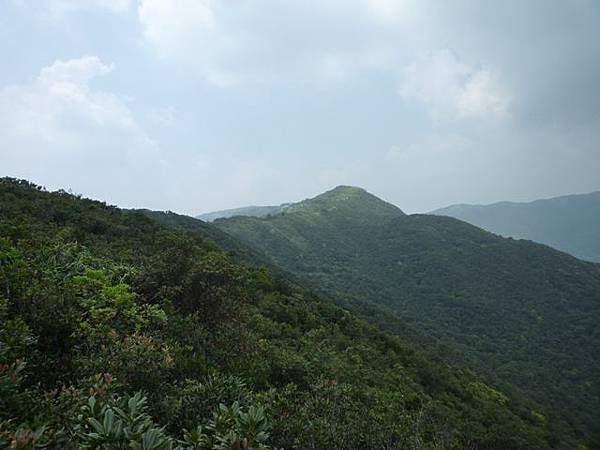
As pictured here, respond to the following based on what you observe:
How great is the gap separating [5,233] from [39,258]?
2283 mm

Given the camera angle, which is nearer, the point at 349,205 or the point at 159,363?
the point at 159,363

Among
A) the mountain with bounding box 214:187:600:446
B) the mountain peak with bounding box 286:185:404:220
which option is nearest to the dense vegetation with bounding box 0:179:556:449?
the mountain with bounding box 214:187:600:446

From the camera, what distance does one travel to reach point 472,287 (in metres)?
59.2

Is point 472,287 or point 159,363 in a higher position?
point 159,363

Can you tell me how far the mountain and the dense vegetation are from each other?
2403 centimetres

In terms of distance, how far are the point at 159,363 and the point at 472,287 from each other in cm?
6084

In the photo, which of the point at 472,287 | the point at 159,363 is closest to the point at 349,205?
the point at 472,287

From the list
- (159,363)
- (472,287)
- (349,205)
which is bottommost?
(472,287)

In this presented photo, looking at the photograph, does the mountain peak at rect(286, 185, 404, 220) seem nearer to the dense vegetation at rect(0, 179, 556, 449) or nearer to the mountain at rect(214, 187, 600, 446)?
the mountain at rect(214, 187, 600, 446)

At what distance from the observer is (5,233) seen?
32.3 ft

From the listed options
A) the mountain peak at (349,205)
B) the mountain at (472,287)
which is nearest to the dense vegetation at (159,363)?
the mountain at (472,287)

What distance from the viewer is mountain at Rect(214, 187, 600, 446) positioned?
39.4m

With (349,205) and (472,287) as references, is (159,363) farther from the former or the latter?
(349,205)

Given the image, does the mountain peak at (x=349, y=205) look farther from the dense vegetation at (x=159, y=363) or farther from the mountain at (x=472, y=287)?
the dense vegetation at (x=159, y=363)
